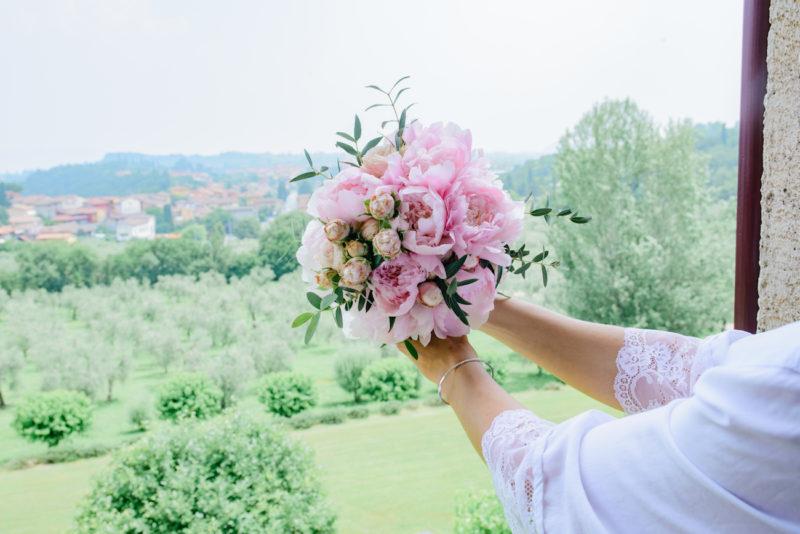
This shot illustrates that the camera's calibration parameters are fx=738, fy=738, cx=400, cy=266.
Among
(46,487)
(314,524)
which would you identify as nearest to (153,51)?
(46,487)

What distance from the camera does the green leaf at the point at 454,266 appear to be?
0.85 meters

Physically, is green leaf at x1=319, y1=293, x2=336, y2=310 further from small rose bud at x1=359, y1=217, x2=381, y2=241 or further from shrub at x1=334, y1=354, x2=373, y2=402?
shrub at x1=334, y1=354, x2=373, y2=402

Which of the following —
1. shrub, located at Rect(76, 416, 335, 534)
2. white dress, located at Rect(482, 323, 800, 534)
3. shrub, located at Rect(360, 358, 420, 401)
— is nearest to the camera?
white dress, located at Rect(482, 323, 800, 534)

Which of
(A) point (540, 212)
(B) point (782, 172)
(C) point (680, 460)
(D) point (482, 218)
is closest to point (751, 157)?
(B) point (782, 172)

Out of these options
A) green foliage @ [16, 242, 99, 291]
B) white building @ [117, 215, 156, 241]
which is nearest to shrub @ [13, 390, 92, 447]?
green foliage @ [16, 242, 99, 291]

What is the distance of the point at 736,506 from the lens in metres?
0.57

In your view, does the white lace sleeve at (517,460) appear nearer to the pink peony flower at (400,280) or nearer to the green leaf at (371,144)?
the pink peony flower at (400,280)

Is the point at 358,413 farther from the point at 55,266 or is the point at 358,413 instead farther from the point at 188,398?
the point at 55,266

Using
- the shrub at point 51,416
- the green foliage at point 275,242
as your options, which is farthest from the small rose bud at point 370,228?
the shrub at point 51,416

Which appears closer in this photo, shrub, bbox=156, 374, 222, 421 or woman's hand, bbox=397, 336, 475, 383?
woman's hand, bbox=397, 336, 475, 383

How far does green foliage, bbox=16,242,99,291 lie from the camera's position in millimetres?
2277

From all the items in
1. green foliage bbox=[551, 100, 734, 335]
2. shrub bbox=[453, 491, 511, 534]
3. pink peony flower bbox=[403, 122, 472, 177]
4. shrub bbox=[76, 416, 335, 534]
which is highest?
pink peony flower bbox=[403, 122, 472, 177]

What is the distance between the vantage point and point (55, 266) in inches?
91.8

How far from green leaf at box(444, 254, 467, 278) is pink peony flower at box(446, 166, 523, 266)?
0.04 feet
